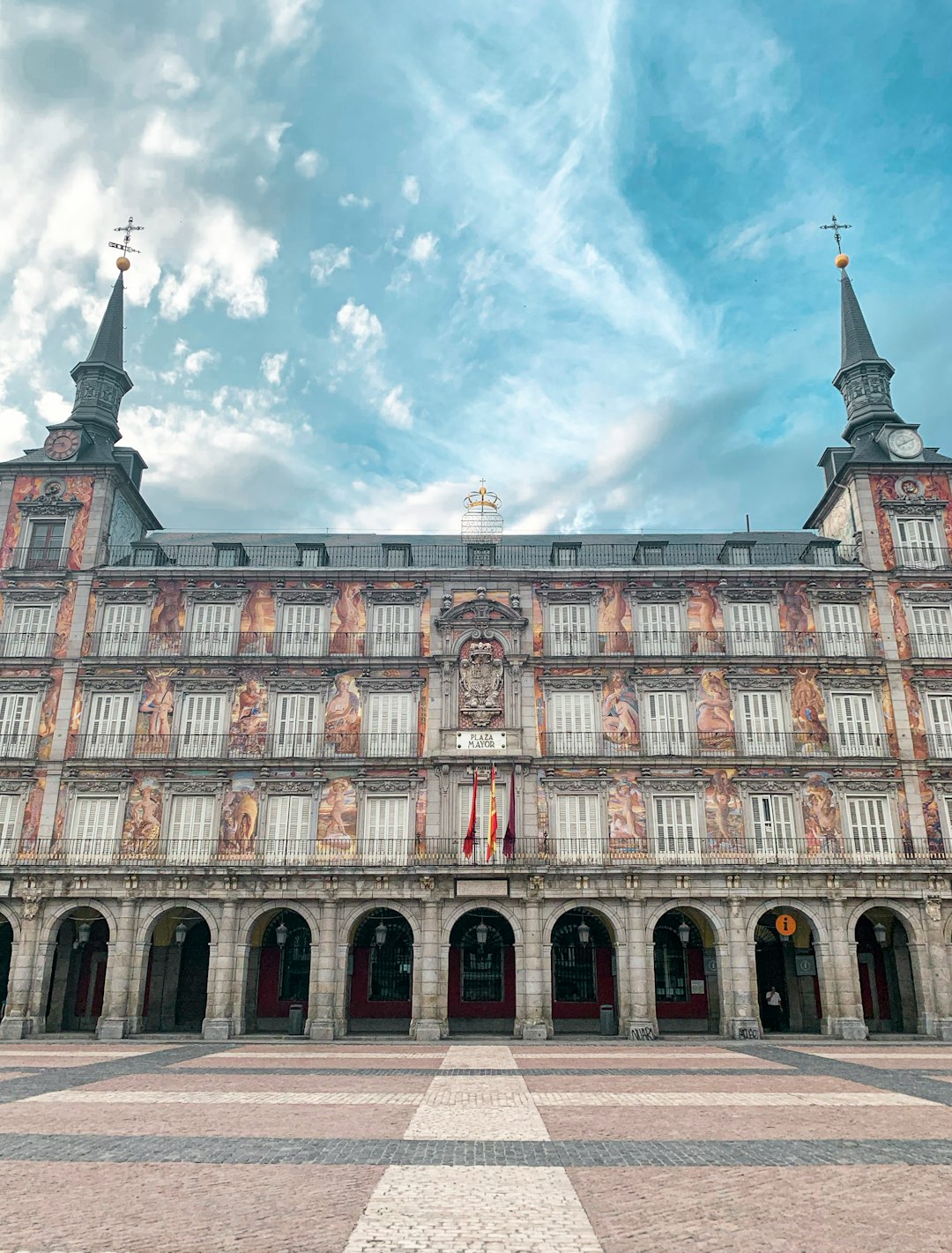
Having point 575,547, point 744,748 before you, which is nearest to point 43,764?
point 575,547

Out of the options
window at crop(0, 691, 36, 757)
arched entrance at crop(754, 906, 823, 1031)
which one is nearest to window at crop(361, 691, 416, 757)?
window at crop(0, 691, 36, 757)

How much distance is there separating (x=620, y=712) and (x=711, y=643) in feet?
15.7

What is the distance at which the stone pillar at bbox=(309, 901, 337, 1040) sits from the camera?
31.9 m

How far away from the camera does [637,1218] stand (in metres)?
9.60

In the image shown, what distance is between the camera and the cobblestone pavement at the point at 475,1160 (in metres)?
9.12

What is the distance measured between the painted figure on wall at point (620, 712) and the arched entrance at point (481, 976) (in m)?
8.24

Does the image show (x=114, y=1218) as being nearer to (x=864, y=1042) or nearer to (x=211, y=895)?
(x=211, y=895)

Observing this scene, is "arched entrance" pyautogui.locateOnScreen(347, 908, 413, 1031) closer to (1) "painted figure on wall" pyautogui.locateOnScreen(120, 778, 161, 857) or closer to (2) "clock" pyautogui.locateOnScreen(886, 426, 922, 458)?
(1) "painted figure on wall" pyautogui.locateOnScreen(120, 778, 161, 857)

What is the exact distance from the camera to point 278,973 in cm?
3581

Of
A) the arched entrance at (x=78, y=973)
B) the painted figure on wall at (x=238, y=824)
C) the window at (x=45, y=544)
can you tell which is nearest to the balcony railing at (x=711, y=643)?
the painted figure on wall at (x=238, y=824)

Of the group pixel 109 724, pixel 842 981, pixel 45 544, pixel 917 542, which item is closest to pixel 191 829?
pixel 109 724

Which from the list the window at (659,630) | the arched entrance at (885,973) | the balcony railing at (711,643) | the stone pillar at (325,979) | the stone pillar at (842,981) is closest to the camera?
the stone pillar at (842,981)

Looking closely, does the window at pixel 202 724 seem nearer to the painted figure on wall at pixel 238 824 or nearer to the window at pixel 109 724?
the painted figure on wall at pixel 238 824

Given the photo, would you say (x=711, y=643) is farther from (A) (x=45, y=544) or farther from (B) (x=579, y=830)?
(A) (x=45, y=544)
